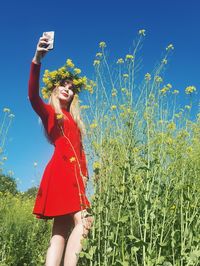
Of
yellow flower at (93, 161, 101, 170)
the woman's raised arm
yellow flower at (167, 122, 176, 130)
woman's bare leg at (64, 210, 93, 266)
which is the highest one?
the woman's raised arm

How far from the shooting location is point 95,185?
3.23 meters

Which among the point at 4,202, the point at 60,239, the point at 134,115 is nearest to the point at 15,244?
the point at 4,202

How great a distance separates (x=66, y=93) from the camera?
401 centimetres

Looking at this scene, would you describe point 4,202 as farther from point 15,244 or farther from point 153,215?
point 153,215

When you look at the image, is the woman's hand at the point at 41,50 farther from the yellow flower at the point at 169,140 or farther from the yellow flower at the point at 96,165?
the yellow flower at the point at 169,140

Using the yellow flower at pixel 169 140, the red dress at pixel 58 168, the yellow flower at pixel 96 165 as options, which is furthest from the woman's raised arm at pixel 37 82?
the yellow flower at pixel 169 140

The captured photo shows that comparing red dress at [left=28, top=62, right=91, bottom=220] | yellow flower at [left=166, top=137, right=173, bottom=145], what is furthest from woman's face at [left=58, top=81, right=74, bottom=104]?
yellow flower at [left=166, top=137, right=173, bottom=145]

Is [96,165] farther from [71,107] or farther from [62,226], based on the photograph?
[71,107]

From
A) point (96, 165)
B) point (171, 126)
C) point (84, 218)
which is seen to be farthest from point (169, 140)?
point (84, 218)

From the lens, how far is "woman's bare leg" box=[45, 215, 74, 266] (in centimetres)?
354

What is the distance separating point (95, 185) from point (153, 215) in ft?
1.49

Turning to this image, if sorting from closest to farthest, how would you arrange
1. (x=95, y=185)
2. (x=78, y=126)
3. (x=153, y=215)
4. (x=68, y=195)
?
(x=153, y=215), (x=95, y=185), (x=68, y=195), (x=78, y=126)

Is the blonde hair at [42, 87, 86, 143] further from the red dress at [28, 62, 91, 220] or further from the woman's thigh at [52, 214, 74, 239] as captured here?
Result: the woman's thigh at [52, 214, 74, 239]

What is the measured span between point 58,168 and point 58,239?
0.53m
